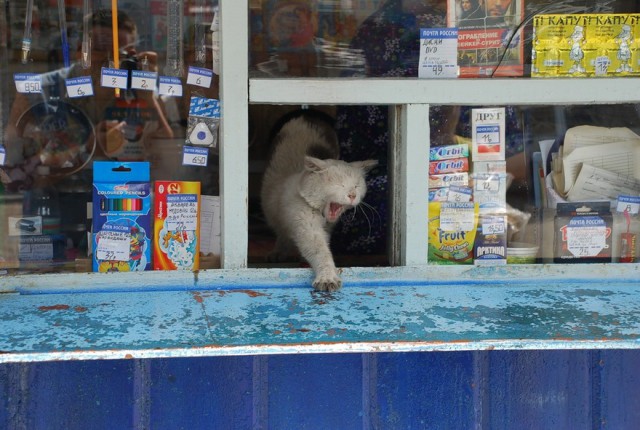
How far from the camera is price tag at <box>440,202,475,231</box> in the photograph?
101 inches

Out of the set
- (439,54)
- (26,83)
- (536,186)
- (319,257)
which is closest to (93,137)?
(26,83)

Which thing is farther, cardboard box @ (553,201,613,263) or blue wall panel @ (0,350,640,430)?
cardboard box @ (553,201,613,263)

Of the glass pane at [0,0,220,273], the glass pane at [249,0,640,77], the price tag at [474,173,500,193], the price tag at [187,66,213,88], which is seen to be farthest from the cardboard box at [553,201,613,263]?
the price tag at [187,66,213,88]

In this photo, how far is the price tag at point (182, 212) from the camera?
256cm

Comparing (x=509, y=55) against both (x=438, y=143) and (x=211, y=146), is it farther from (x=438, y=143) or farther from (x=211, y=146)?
(x=211, y=146)

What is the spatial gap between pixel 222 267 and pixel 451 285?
29.6 inches

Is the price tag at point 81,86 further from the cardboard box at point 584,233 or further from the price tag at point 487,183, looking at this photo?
the cardboard box at point 584,233

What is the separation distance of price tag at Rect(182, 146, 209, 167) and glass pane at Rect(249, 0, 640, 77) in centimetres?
40

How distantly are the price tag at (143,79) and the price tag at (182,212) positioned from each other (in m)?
0.57

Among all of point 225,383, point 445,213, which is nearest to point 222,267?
point 225,383

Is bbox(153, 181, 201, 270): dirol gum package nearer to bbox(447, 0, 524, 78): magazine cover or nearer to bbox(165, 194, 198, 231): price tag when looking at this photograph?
bbox(165, 194, 198, 231): price tag

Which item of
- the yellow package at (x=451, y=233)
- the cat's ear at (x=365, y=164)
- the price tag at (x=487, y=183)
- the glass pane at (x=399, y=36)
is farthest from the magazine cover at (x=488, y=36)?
the cat's ear at (x=365, y=164)

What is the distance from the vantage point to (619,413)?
2.29 metres

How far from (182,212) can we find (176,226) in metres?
0.06
